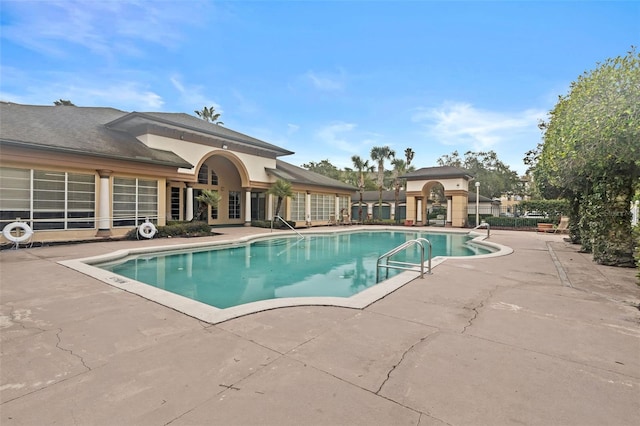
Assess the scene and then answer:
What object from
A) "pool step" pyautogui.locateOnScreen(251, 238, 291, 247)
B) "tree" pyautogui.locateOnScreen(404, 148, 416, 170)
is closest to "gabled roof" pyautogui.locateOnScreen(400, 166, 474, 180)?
"tree" pyautogui.locateOnScreen(404, 148, 416, 170)

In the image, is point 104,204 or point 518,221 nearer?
point 104,204

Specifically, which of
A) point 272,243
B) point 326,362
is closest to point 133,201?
point 272,243

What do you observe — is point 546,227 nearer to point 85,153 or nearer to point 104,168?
point 104,168

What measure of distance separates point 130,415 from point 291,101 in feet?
89.8

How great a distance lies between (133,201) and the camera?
49.3 feet

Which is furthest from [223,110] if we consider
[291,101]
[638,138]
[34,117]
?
[638,138]

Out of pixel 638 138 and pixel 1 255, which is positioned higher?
pixel 638 138

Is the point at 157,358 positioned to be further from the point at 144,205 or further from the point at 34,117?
the point at 34,117

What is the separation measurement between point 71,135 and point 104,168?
7.23 ft

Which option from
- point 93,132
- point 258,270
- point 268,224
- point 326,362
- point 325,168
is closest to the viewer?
point 326,362

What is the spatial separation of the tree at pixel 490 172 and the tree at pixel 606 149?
118 ft

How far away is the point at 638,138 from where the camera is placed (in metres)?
6.04

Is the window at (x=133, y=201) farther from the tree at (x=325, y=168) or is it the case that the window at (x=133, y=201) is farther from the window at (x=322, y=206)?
the tree at (x=325, y=168)

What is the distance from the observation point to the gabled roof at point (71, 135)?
12.0 metres
